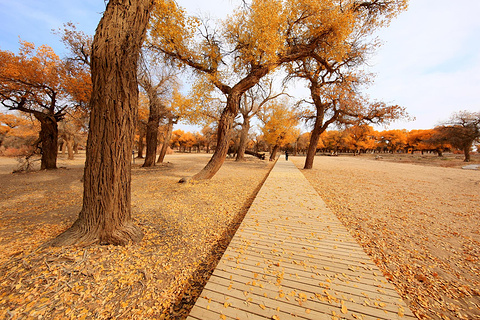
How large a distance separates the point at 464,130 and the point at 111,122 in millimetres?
39280

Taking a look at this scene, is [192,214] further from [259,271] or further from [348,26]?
[348,26]

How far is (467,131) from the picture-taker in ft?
75.1

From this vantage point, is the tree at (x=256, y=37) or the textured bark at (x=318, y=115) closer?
the tree at (x=256, y=37)

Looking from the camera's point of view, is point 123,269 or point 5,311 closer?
point 5,311

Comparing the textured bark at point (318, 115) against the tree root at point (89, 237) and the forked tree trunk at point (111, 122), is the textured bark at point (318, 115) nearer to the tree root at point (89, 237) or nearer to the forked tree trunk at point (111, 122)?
the forked tree trunk at point (111, 122)

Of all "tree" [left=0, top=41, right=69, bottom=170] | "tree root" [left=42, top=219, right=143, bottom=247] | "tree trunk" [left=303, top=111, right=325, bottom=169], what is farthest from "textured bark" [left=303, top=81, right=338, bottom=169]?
"tree" [left=0, top=41, right=69, bottom=170]

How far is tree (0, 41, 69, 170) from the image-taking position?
8508mm

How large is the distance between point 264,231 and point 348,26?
30.6ft

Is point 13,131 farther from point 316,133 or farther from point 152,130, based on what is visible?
point 316,133

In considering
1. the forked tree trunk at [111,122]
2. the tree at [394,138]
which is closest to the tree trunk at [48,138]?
the forked tree trunk at [111,122]

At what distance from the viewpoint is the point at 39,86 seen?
30.9 ft

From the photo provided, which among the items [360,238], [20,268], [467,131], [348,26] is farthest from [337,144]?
[20,268]

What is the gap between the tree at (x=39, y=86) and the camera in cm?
851

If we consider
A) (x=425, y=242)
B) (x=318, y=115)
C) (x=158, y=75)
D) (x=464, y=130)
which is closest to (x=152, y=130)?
(x=158, y=75)
